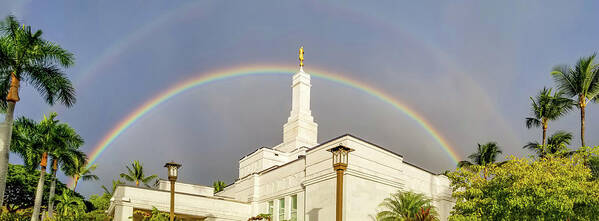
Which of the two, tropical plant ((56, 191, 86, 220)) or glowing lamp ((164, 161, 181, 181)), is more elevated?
glowing lamp ((164, 161, 181, 181))

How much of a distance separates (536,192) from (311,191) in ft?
50.6

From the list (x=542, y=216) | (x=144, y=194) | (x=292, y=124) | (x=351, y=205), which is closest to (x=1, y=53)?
(x=144, y=194)

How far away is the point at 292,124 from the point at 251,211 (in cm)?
1378

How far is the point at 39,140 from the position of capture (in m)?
36.7

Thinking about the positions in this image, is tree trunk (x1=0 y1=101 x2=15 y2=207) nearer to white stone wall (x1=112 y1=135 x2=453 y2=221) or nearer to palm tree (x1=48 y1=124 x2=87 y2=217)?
white stone wall (x1=112 y1=135 x2=453 y2=221)

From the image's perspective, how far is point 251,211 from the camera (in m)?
40.5

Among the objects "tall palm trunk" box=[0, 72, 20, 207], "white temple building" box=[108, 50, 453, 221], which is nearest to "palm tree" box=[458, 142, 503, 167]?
→ "white temple building" box=[108, 50, 453, 221]

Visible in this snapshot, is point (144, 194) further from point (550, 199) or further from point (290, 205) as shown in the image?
point (550, 199)

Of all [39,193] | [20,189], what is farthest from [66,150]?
[20,189]

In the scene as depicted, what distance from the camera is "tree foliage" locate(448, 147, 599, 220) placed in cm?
2308

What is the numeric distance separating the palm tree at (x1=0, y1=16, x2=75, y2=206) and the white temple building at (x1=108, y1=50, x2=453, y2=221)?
12940mm

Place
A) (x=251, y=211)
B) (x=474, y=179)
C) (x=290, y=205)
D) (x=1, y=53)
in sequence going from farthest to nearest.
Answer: (x=251, y=211) → (x=290, y=205) → (x=474, y=179) → (x=1, y=53)

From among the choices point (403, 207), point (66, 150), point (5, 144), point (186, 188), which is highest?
point (66, 150)

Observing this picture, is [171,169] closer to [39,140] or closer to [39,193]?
[39,193]
